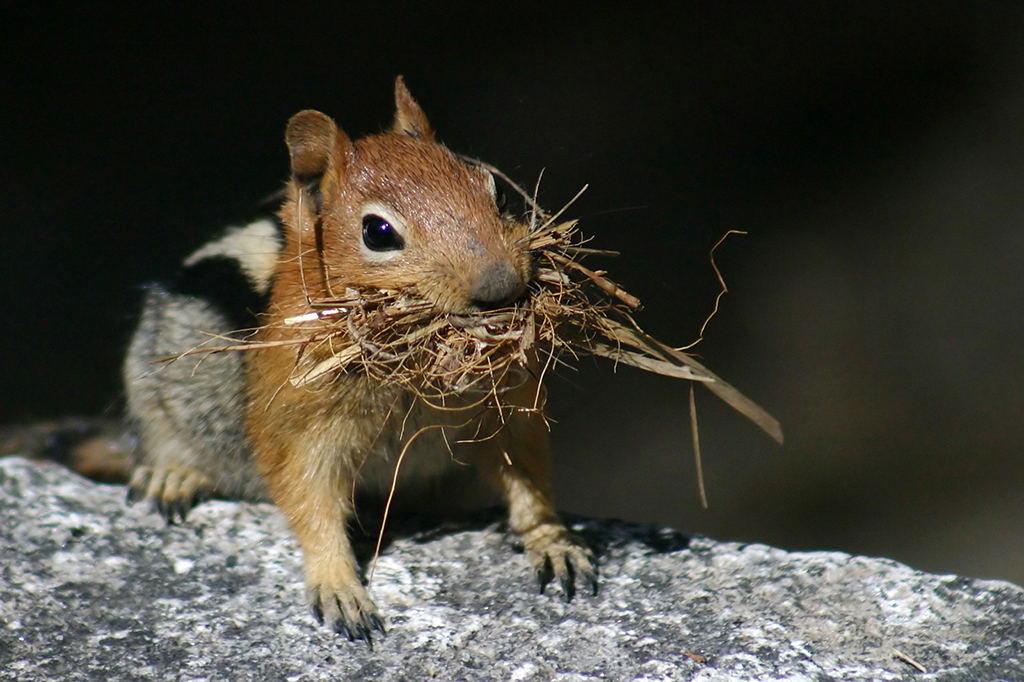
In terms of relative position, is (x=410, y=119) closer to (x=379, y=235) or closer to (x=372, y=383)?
(x=379, y=235)

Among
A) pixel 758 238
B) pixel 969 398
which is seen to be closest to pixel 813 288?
pixel 758 238

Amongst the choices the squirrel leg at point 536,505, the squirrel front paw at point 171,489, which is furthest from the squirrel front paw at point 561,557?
the squirrel front paw at point 171,489

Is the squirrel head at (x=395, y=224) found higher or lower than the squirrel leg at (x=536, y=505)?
higher

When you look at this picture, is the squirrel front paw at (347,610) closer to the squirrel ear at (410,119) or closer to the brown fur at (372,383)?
the brown fur at (372,383)

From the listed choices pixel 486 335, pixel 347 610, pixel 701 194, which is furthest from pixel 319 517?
pixel 701 194

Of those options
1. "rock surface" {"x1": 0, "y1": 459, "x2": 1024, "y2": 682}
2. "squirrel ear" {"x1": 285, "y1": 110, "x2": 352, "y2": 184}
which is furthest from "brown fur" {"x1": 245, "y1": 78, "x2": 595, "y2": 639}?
"rock surface" {"x1": 0, "y1": 459, "x2": 1024, "y2": 682}
